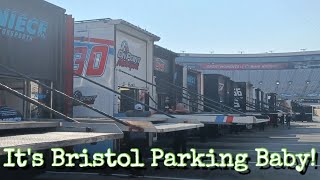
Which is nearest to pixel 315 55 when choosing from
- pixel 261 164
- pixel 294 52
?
pixel 294 52

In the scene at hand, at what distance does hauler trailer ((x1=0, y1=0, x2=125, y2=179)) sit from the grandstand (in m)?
67.3

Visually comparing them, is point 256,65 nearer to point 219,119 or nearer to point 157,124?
point 219,119

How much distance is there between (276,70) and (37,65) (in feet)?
243

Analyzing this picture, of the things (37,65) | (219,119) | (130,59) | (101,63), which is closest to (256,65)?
(219,119)

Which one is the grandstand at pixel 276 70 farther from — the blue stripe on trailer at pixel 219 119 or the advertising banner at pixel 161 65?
the blue stripe on trailer at pixel 219 119

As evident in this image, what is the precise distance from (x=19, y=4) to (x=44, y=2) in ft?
1.80

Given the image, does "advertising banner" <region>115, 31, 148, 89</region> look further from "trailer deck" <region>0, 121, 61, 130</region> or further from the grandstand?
the grandstand

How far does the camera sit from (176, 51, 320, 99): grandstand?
75.9 m

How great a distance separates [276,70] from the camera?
7769cm

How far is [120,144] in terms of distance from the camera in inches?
280

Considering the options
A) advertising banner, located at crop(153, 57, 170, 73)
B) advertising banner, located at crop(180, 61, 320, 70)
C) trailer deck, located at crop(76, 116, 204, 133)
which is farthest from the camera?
advertising banner, located at crop(180, 61, 320, 70)

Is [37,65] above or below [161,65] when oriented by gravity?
below

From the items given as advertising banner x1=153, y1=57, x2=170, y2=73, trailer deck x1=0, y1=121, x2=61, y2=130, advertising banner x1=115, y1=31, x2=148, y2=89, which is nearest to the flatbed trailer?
trailer deck x1=0, y1=121, x2=61, y2=130

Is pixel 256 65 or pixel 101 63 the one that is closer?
pixel 101 63
